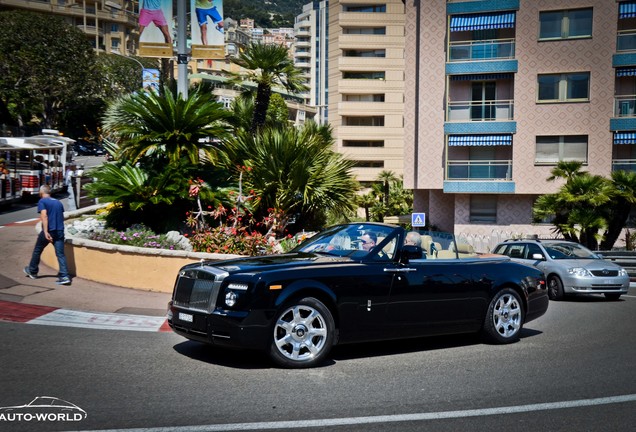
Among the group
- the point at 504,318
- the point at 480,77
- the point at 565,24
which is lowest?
the point at 504,318

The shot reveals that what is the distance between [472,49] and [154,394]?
106 ft

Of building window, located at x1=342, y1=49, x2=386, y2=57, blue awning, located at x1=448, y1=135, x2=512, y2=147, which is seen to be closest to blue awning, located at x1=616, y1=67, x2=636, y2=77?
blue awning, located at x1=448, y1=135, x2=512, y2=147

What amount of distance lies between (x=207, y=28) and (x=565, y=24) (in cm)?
2195

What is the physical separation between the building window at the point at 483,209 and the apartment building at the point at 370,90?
95.8 ft

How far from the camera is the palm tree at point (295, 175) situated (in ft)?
53.7

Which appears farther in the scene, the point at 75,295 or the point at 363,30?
the point at 363,30

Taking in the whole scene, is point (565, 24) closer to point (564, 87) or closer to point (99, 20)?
point (564, 87)

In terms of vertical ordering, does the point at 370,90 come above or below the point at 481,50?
above

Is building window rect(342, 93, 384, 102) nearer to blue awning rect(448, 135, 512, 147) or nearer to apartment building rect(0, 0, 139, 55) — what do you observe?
blue awning rect(448, 135, 512, 147)

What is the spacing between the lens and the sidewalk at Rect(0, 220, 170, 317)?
37.3 feet

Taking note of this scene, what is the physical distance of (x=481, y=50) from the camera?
117 feet

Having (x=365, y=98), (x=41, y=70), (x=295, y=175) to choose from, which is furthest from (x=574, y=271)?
(x=41, y=70)

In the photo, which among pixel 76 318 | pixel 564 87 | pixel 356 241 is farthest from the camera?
pixel 564 87

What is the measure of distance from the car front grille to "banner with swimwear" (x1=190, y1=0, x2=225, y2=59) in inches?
434
